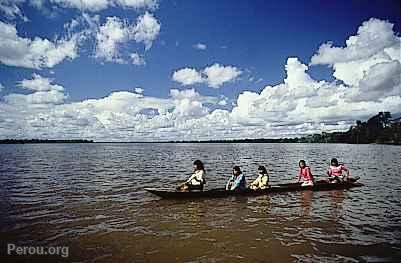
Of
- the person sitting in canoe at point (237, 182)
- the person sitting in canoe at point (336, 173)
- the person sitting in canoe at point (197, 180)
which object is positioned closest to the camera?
the person sitting in canoe at point (197, 180)

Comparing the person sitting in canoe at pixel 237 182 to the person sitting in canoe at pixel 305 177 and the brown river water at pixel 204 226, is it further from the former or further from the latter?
the person sitting in canoe at pixel 305 177

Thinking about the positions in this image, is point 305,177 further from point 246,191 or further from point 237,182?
→ point 237,182

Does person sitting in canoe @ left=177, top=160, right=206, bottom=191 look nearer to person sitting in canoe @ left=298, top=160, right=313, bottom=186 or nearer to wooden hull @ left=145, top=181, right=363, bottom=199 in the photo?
wooden hull @ left=145, top=181, right=363, bottom=199

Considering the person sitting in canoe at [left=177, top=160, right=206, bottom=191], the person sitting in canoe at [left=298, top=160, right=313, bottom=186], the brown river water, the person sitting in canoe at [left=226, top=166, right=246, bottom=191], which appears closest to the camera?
the brown river water

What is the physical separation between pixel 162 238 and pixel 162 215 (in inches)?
148

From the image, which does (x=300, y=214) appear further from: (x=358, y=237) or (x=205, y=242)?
(x=205, y=242)

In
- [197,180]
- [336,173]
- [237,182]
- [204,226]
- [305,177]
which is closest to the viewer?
[204,226]

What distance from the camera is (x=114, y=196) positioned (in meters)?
22.0

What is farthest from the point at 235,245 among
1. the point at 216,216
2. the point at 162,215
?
the point at 162,215

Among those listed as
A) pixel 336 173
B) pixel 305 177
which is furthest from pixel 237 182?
pixel 336 173

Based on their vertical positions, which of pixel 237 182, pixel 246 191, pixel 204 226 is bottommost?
pixel 204 226

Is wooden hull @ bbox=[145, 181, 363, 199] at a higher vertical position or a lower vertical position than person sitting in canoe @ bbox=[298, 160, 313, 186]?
lower

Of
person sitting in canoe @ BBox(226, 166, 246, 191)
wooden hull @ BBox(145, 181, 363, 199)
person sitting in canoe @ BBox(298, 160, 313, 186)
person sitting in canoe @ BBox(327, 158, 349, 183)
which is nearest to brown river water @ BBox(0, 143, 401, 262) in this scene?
wooden hull @ BBox(145, 181, 363, 199)

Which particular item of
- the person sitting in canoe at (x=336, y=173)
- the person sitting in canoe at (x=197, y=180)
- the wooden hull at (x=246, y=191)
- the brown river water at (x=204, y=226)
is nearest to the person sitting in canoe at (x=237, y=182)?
the wooden hull at (x=246, y=191)
